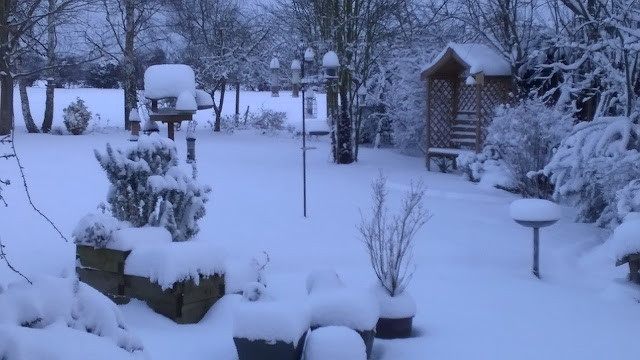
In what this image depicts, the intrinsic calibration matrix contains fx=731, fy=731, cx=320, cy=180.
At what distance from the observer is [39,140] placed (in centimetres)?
1977

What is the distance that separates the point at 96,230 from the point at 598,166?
17.9ft

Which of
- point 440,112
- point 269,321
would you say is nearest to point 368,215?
point 269,321

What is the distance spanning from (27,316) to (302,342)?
7.31 feet

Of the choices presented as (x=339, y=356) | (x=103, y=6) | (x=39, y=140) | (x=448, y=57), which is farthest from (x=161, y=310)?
(x=103, y=6)

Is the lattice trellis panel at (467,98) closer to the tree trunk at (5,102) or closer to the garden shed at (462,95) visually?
the garden shed at (462,95)

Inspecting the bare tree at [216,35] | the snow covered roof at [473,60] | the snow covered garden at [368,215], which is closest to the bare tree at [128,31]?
the bare tree at [216,35]

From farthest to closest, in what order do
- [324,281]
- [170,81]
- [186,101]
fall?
[186,101]
[170,81]
[324,281]

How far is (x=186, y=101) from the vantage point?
9258mm

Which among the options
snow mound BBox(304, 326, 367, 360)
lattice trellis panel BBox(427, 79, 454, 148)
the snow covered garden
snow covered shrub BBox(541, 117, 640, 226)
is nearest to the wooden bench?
the snow covered garden

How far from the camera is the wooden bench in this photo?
6.29 metres

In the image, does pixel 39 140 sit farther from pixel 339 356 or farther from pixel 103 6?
pixel 339 356

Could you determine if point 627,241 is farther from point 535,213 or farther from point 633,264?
point 535,213

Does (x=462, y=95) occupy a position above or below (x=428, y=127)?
above

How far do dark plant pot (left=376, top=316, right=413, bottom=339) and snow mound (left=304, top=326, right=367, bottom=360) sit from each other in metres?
0.94
